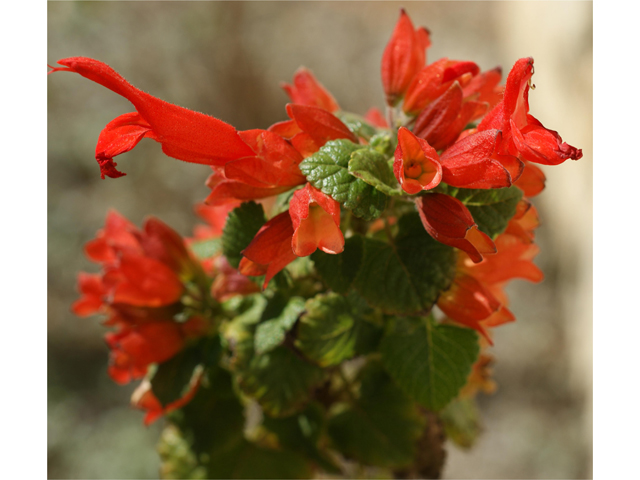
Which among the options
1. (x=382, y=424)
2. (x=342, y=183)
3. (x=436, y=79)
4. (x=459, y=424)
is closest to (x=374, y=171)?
(x=342, y=183)

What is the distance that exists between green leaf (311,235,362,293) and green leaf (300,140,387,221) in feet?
0.23

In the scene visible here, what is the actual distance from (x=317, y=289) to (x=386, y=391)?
17 centimetres

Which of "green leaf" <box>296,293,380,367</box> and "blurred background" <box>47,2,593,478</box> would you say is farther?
"blurred background" <box>47,2,593,478</box>

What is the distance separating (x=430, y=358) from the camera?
45 cm

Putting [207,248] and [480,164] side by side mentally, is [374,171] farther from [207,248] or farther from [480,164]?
[207,248]

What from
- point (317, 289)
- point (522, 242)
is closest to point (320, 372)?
point (317, 289)

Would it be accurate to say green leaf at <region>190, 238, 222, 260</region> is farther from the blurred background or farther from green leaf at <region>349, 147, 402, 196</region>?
the blurred background

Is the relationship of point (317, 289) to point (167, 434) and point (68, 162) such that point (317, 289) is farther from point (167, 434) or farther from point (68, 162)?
point (68, 162)

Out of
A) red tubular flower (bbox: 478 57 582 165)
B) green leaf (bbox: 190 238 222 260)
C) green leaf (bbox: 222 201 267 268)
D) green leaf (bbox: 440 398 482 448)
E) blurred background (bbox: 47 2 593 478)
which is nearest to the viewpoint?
red tubular flower (bbox: 478 57 582 165)

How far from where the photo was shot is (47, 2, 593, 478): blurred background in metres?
1.81

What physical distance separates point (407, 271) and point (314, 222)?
10cm

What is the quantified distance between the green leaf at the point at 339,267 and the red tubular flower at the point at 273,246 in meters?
0.04

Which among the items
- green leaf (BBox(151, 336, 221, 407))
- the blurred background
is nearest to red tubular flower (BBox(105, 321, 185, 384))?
green leaf (BBox(151, 336, 221, 407))

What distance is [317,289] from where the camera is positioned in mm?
478
